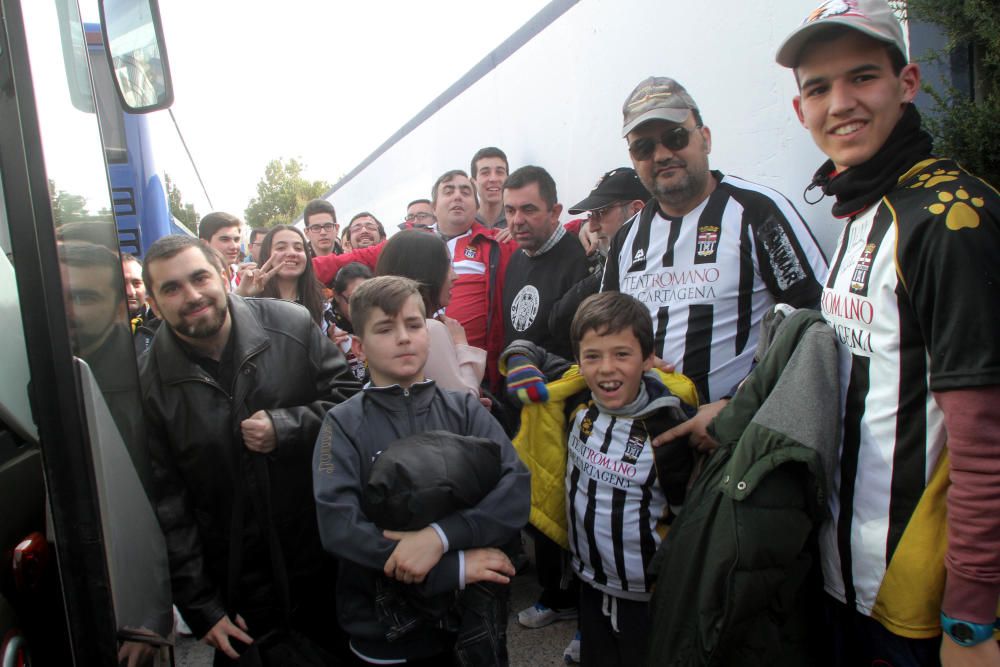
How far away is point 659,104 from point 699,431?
1115mm

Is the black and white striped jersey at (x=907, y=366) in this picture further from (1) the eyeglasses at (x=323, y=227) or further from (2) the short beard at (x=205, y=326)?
(1) the eyeglasses at (x=323, y=227)

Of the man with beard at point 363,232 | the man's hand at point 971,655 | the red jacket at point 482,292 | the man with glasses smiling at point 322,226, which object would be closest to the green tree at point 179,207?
the man with glasses smiling at point 322,226

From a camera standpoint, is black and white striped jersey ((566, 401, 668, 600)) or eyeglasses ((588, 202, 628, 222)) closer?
black and white striped jersey ((566, 401, 668, 600))

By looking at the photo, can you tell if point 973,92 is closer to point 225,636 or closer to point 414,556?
point 414,556

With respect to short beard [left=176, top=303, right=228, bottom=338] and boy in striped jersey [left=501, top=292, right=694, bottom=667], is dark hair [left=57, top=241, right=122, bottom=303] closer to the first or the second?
short beard [left=176, top=303, right=228, bottom=338]

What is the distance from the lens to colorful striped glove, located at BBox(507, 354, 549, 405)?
2.11m

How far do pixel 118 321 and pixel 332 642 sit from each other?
1.29 m

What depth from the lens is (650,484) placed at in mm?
1934

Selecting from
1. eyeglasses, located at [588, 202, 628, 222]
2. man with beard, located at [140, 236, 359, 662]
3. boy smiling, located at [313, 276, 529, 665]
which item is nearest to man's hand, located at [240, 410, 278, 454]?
man with beard, located at [140, 236, 359, 662]

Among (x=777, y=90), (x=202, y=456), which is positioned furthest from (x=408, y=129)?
(x=202, y=456)

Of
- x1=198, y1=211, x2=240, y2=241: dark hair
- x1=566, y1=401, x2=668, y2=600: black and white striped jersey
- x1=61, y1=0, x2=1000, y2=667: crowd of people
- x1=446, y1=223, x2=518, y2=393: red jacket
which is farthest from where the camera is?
x1=198, y1=211, x2=240, y2=241: dark hair

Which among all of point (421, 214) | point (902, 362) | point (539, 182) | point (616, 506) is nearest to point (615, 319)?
point (616, 506)

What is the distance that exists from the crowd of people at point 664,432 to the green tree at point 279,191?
46389 mm

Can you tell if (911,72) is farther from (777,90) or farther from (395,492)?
(395,492)
